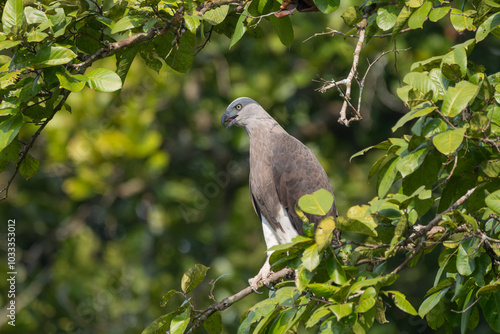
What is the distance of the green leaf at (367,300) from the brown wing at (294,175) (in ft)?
6.61

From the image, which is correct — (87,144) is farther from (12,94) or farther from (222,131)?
(12,94)

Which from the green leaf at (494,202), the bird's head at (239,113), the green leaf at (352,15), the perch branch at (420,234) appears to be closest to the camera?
the green leaf at (494,202)

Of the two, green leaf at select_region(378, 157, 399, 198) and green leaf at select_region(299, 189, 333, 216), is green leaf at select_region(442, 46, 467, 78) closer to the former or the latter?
green leaf at select_region(378, 157, 399, 198)

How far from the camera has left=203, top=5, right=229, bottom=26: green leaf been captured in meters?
2.93

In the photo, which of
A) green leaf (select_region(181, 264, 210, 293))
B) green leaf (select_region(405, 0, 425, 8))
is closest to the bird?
green leaf (select_region(181, 264, 210, 293))

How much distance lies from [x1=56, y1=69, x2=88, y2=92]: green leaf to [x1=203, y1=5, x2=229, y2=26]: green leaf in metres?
0.68

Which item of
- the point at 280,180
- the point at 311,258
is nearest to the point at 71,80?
the point at 311,258

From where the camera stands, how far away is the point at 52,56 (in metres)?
2.61

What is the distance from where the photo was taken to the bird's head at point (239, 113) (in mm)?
4609

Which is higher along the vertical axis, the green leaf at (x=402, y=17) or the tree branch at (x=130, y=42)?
the green leaf at (x=402, y=17)

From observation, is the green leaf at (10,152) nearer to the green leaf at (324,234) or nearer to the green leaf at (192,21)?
the green leaf at (192,21)

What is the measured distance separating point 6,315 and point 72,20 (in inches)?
223

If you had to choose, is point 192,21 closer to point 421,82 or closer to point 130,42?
point 130,42

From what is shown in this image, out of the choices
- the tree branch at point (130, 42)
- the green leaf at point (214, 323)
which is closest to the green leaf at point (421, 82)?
the tree branch at point (130, 42)
